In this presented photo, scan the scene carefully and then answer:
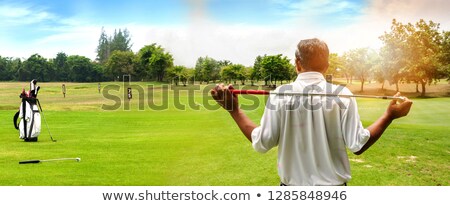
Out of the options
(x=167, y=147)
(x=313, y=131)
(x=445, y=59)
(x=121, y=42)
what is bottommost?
(x=167, y=147)

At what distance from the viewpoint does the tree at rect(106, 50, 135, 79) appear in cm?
370

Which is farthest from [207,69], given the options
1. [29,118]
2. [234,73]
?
[29,118]

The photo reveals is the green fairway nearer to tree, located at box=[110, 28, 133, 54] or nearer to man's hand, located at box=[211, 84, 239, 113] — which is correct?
tree, located at box=[110, 28, 133, 54]

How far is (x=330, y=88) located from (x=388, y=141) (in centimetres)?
285

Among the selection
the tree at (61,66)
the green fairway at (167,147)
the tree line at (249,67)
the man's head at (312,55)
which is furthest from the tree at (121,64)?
the man's head at (312,55)

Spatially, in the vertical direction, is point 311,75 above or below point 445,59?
below

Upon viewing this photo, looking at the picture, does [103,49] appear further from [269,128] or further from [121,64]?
[269,128]

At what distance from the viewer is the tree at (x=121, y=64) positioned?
3703 mm

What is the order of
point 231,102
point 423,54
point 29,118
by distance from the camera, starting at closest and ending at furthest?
1. point 231,102
2. point 423,54
3. point 29,118

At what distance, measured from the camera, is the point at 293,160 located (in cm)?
134

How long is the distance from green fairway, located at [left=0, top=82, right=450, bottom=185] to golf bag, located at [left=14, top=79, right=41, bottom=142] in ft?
0.29

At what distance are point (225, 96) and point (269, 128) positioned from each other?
6.1 inches

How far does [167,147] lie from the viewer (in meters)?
3.91
